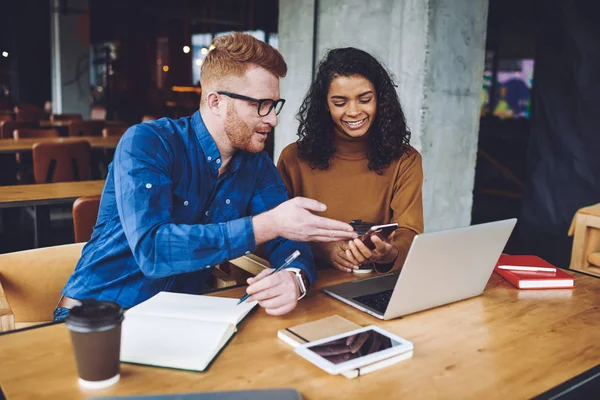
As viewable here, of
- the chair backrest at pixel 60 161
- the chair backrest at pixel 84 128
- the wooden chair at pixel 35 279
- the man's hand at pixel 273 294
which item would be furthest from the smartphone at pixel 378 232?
the chair backrest at pixel 84 128

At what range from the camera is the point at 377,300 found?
1.66 metres

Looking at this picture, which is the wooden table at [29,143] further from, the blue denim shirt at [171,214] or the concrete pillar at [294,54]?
the blue denim shirt at [171,214]

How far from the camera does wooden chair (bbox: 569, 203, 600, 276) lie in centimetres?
365

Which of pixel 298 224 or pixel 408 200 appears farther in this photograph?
pixel 408 200

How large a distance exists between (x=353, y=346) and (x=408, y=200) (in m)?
1.20

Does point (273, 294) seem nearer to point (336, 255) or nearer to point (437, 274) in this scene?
point (437, 274)

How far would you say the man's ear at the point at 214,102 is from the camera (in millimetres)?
1883

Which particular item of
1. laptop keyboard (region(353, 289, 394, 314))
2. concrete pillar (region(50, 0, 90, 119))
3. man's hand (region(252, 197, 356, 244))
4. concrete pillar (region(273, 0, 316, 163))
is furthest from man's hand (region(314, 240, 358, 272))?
concrete pillar (region(50, 0, 90, 119))

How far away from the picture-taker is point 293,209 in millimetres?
1561

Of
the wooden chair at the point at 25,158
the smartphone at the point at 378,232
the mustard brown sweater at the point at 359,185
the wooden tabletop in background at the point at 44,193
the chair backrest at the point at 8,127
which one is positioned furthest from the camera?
the chair backrest at the point at 8,127

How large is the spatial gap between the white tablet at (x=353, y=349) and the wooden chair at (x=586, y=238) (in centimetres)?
279

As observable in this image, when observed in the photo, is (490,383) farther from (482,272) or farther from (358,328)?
(482,272)

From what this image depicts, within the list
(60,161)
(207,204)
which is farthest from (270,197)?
(60,161)

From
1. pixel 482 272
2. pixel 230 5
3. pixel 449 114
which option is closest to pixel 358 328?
pixel 482 272
